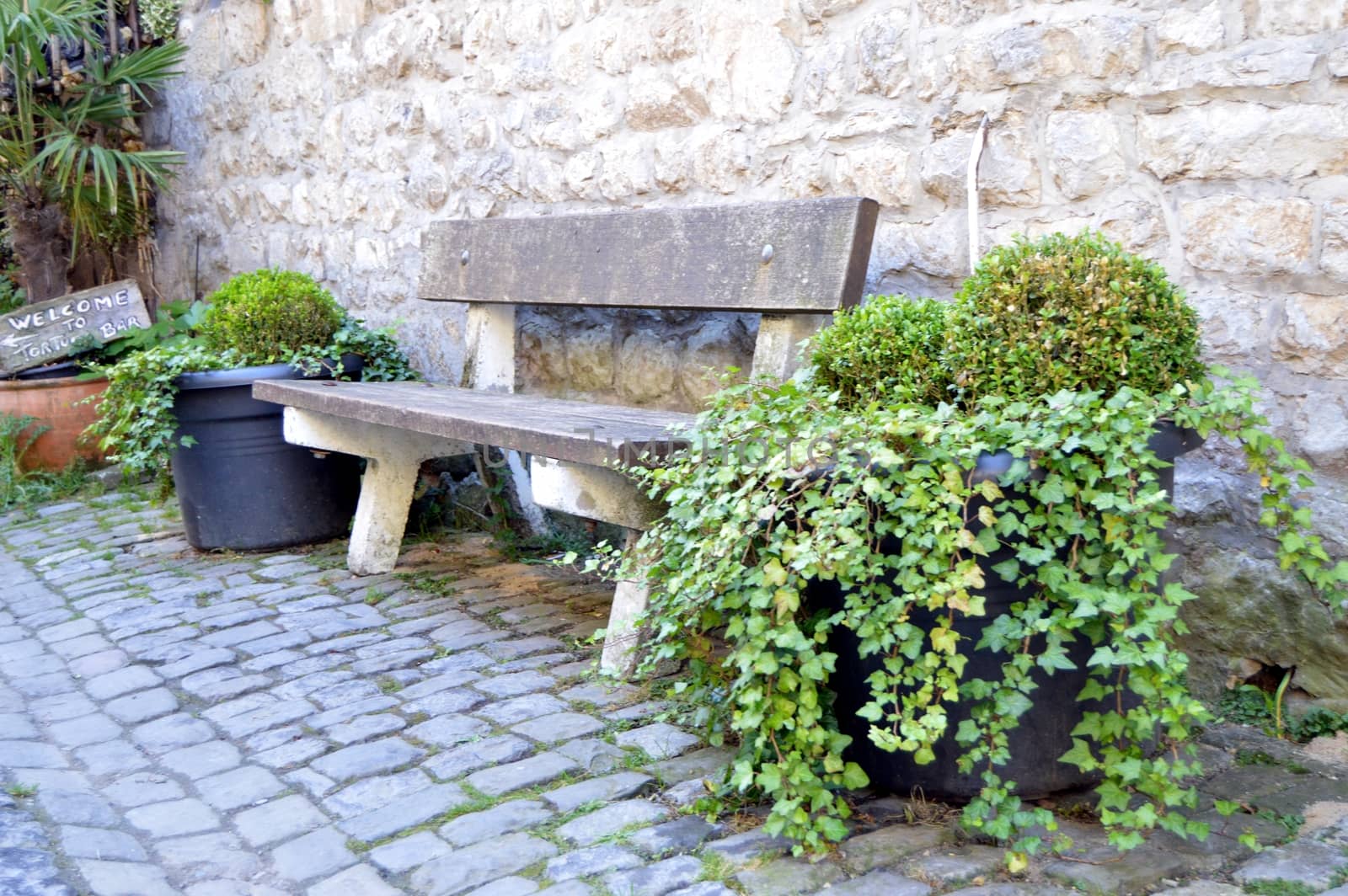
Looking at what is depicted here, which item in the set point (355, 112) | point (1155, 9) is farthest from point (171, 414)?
point (1155, 9)

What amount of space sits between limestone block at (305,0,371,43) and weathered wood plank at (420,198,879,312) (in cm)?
128

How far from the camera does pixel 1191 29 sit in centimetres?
255

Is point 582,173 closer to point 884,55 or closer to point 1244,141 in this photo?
point 884,55

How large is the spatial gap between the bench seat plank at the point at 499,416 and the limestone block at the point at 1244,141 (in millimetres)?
1156

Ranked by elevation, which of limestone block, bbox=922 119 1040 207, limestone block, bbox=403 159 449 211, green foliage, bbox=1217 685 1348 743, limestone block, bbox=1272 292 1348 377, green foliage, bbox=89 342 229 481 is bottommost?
green foliage, bbox=1217 685 1348 743

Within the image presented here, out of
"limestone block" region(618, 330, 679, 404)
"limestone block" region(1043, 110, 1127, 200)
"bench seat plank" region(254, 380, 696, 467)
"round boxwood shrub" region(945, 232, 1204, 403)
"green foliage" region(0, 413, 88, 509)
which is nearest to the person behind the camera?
"round boxwood shrub" region(945, 232, 1204, 403)

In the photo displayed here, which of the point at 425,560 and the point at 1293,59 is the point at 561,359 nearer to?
the point at 425,560

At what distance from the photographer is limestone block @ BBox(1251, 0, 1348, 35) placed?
2350 millimetres

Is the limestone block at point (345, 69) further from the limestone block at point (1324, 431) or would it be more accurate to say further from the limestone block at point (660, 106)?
the limestone block at point (1324, 431)

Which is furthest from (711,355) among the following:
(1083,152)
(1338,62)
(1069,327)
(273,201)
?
(273,201)

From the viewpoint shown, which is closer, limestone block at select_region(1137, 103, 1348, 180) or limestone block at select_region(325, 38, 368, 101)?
limestone block at select_region(1137, 103, 1348, 180)

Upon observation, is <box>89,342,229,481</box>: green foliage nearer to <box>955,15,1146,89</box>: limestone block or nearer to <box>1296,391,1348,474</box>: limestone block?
<box>955,15,1146,89</box>: limestone block

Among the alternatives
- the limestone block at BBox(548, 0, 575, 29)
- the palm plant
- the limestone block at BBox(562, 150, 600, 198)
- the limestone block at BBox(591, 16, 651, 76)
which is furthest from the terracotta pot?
the limestone block at BBox(591, 16, 651, 76)

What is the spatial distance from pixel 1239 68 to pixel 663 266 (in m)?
1.51
